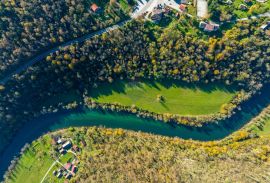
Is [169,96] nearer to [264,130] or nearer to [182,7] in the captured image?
[182,7]

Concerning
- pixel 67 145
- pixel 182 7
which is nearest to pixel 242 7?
pixel 182 7

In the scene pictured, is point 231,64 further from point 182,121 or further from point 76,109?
point 76,109

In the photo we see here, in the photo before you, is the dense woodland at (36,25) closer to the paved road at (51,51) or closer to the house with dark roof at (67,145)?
the paved road at (51,51)

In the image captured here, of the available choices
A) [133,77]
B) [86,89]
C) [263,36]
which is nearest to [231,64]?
[263,36]

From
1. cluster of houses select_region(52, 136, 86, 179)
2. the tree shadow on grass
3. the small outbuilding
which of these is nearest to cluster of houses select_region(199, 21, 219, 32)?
the small outbuilding

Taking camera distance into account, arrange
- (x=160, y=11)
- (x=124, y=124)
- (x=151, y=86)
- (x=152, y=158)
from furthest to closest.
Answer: (x=124, y=124) < (x=151, y=86) < (x=160, y=11) < (x=152, y=158)

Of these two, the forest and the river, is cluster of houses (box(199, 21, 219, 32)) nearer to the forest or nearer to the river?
the river

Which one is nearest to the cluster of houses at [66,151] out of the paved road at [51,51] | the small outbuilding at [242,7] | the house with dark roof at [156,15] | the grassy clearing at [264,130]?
the paved road at [51,51]
